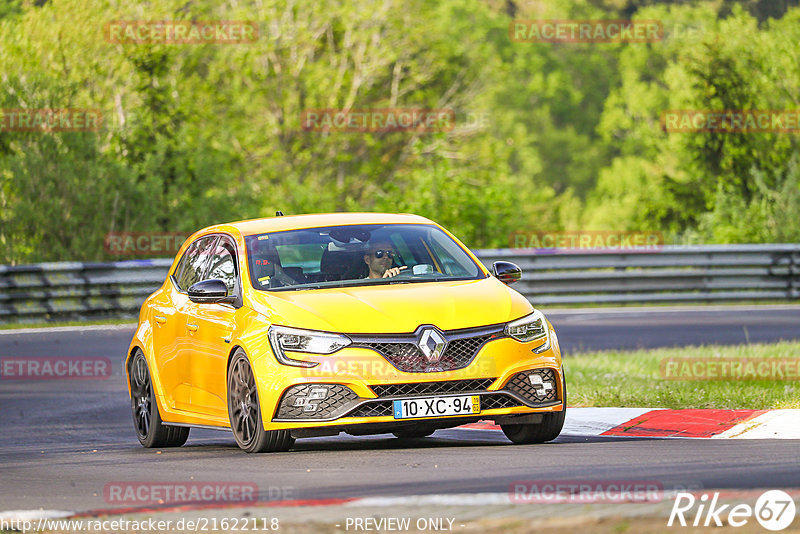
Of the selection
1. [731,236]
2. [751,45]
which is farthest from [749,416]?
[751,45]

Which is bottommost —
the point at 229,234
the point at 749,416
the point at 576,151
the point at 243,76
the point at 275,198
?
the point at 576,151

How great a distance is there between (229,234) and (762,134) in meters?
31.5

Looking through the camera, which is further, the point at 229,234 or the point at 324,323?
the point at 229,234

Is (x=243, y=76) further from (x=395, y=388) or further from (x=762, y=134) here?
(x=395, y=388)

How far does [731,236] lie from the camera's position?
32156 millimetres

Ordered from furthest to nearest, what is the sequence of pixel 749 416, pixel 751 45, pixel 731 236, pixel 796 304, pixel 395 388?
1. pixel 751 45
2. pixel 731 236
3. pixel 796 304
4. pixel 749 416
5. pixel 395 388

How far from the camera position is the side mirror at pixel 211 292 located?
398 inches

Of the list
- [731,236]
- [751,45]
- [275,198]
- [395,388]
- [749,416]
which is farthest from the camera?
[275,198]

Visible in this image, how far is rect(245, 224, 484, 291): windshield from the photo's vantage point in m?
10.2
